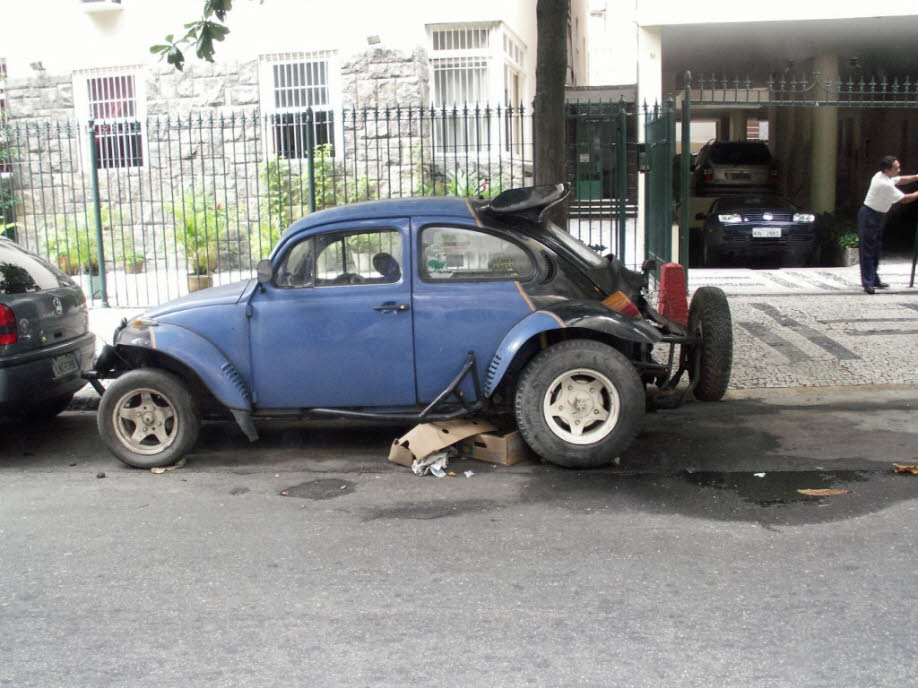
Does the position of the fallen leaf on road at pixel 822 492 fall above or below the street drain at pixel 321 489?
above

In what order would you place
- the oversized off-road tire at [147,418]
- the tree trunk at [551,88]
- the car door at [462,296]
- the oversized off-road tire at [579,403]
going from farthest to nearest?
the tree trunk at [551,88] < the oversized off-road tire at [147,418] < the car door at [462,296] < the oversized off-road tire at [579,403]

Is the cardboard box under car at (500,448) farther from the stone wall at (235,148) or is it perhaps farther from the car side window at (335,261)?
the stone wall at (235,148)

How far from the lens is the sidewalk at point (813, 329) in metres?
8.76

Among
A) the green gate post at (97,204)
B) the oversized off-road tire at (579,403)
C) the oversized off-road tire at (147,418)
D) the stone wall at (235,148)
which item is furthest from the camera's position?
the stone wall at (235,148)

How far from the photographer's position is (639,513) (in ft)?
18.0

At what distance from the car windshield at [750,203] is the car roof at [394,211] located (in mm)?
10957

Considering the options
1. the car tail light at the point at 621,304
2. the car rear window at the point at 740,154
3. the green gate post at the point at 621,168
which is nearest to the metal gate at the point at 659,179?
the green gate post at the point at 621,168

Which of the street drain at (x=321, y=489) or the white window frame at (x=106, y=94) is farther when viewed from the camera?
the white window frame at (x=106, y=94)

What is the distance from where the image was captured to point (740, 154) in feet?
66.5

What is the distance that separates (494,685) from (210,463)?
368 cm

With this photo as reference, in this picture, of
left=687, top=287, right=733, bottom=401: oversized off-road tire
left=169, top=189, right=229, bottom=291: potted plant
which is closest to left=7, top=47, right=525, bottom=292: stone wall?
left=169, top=189, right=229, bottom=291: potted plant

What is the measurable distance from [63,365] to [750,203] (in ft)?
42.3

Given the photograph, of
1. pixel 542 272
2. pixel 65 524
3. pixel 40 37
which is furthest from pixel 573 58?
pixel 65 524

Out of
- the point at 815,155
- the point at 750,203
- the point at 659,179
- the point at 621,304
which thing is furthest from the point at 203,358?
the point at 815,155
